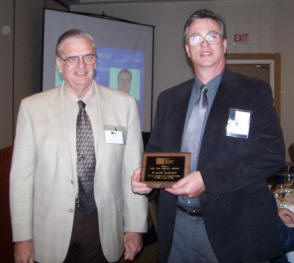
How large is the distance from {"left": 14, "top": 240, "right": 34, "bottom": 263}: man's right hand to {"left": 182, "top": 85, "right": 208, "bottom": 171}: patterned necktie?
1006 millimetres

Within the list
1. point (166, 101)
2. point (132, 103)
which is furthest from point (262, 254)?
point (132, 103)

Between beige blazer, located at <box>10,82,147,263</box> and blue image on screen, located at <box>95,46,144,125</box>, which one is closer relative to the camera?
beige blazer, located at <box>10,82,147,263</box>

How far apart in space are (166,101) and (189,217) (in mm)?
652

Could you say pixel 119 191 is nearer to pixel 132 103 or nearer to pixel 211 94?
pixel 132 103

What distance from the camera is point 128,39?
6.11 m

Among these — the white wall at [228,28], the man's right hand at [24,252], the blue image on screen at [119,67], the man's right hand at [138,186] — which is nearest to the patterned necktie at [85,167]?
the man's right hand at [138,186]

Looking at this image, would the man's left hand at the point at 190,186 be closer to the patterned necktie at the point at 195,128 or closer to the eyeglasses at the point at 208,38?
the patterned necktie at the point at 195,128

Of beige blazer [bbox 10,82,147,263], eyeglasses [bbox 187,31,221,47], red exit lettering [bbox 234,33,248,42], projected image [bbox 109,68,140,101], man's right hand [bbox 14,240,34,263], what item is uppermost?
red exit lettering [bbox 234,33,248,42]

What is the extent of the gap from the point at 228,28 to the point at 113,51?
241cm

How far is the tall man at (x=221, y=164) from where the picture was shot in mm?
1467

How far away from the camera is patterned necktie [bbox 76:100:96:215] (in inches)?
69.7

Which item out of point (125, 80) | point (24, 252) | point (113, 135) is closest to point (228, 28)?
point (125, 80)

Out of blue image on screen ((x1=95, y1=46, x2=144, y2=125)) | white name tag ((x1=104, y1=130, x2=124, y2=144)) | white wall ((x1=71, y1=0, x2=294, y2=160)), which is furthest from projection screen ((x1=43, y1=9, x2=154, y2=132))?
white name tag ((x1=104, y1=130, x2=124, y2=144))

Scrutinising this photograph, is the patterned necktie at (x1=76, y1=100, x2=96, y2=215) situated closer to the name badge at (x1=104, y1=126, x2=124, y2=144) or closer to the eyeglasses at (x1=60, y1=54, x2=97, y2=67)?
the name badge at (x1=104, y1=126, x2=124, y2=144)
